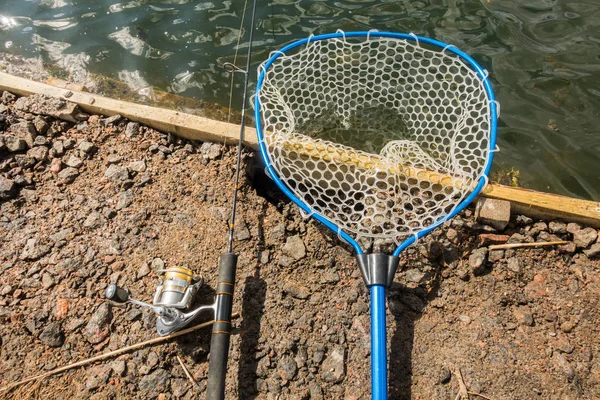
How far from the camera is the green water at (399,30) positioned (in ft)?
12.3

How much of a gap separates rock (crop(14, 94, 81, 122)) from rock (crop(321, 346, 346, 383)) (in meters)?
2.77

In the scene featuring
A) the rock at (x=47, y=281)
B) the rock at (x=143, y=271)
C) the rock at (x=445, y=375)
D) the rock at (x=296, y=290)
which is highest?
the rock at (x=143, y=271)

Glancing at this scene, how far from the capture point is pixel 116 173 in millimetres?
3275

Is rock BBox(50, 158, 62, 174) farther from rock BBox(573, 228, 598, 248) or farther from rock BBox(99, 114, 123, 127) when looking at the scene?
rock BBox(573, 228, 598, 248)

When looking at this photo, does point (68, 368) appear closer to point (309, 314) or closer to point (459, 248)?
point (309, 314)

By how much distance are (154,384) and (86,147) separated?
1923mm

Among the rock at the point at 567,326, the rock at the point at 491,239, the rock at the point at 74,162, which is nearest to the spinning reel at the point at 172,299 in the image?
the rock at the point at 74,162

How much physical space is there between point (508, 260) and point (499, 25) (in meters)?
2.63

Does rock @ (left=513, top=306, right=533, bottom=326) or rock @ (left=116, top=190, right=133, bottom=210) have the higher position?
rock @ (left=116, top=190, right=133, bottom=210)

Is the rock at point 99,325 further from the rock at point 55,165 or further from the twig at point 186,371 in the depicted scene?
the rock at point 55,165

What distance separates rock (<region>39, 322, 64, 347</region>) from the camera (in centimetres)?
263

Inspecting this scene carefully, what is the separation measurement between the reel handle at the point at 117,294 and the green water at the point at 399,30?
2263 mm

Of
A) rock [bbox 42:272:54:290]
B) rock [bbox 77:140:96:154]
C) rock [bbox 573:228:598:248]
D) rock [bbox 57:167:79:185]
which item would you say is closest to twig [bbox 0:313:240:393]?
rock [bbox 42:272:54:290]

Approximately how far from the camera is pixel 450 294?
111 inches
